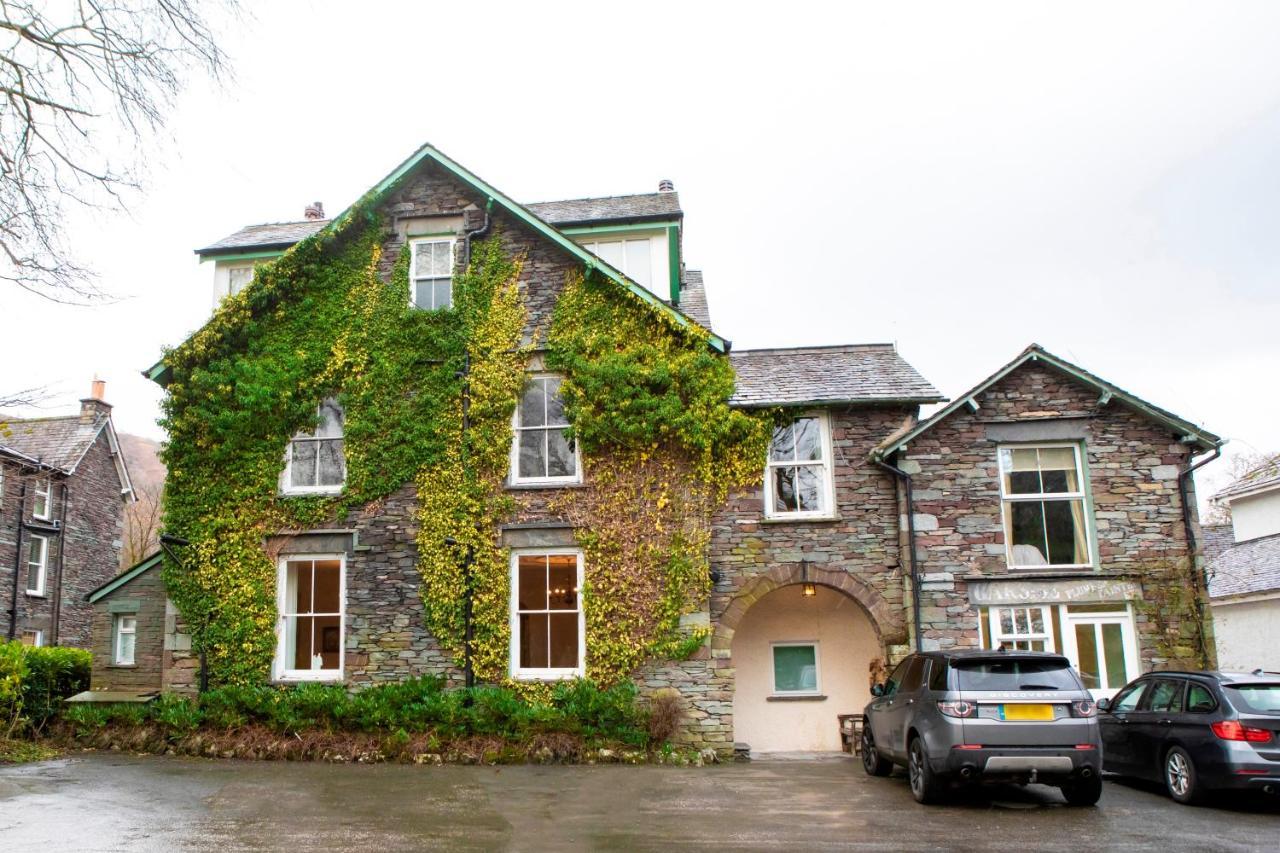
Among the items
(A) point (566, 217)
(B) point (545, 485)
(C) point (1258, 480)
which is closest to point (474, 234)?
(A) point (566, 217)

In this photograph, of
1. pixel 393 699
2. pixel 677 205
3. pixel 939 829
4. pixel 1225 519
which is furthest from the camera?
pixel 1225 519

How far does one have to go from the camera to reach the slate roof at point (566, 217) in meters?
18.7

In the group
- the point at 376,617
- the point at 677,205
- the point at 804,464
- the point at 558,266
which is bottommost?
the point at 376,617

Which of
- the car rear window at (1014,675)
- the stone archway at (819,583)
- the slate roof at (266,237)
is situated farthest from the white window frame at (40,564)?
the car rear window at (1014,675)

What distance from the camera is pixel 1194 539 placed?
15750mm

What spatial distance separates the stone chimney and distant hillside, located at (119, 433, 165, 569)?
2074 millimetres

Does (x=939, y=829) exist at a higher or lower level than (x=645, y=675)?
lower

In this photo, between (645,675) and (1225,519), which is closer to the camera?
(645,675)

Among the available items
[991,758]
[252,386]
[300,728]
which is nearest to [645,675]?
[300,728]

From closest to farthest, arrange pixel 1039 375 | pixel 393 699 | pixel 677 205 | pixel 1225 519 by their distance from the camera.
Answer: pixel 393 699, pixel 1039 375, pixel 677 205, pixel 1225 519

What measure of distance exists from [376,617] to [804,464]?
304 inches

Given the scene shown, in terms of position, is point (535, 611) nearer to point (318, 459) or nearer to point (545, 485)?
point (545, 485)

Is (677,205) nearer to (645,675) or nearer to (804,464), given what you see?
(804,464)

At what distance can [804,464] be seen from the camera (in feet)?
55.4
